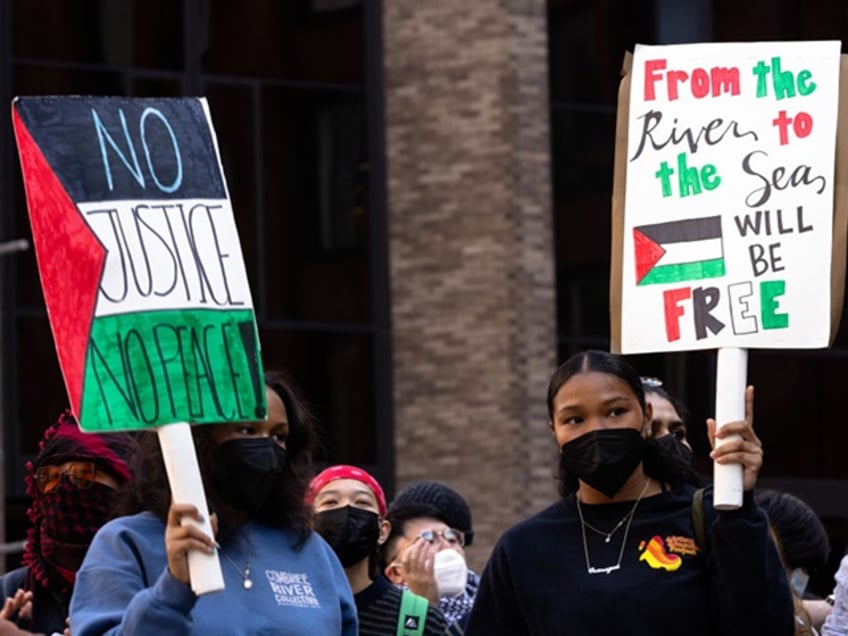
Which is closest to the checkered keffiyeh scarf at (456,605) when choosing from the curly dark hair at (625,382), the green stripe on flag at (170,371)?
the curly dark hair at (625,382)

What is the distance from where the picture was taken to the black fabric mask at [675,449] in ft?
21.9

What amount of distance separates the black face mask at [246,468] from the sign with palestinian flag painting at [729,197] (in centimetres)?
95

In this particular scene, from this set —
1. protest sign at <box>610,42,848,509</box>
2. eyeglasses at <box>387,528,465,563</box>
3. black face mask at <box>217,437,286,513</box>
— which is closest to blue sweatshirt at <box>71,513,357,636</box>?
black face mask at <box>217,437,286,513</box>

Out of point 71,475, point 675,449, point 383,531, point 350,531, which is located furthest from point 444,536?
point 71,475

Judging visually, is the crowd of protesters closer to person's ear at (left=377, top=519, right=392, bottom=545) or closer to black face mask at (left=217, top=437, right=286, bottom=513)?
black face mask at (left=217, top=437, right=286, bottom=513)

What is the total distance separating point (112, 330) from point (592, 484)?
50.6 inches

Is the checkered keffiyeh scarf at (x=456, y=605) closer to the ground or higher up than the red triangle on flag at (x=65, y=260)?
closer to the ground

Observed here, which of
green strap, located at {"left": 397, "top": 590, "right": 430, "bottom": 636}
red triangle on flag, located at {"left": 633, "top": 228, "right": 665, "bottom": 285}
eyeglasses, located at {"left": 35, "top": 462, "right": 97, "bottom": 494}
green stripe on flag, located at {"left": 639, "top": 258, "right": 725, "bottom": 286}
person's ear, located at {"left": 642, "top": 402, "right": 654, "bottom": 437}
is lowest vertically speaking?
green strap, located at {"left": 397, "top": 590, "right": 430, "bottom": 636}

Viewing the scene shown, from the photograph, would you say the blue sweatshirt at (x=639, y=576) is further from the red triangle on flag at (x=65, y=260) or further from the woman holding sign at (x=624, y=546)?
the red triangle on flag at (x=65, y=260)

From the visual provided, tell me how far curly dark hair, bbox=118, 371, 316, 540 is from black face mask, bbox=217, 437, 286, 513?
2 centimetres

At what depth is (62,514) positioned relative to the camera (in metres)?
6.79

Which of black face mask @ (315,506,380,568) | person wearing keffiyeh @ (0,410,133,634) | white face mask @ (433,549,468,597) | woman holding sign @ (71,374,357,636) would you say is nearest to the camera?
woman holding sign @ (71,374,357,636)

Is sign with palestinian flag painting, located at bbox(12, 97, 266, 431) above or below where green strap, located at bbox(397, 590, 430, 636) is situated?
above

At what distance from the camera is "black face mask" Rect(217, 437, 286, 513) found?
617 centimetres
